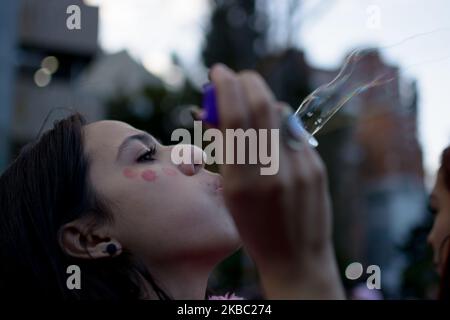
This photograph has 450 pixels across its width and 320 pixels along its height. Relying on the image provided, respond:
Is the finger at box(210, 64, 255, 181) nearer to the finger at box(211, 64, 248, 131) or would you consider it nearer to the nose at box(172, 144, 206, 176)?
the finger at box(211, 64, 248, 131)

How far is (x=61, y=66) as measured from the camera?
32.8 ft

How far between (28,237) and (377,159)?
13.6 metres

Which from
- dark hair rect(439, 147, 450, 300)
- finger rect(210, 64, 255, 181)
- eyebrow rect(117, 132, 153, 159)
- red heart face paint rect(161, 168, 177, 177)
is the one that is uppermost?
finger rect(210, 64, 255, 181)

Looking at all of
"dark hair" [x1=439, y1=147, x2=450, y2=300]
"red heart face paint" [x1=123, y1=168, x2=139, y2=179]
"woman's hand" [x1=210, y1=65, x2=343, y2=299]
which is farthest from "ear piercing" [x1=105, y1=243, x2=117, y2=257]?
"dark hair" [x1=439, y1=147, x2=450, y2=300]

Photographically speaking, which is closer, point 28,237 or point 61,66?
point 28,237

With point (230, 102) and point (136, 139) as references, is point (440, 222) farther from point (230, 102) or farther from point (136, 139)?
point (230, 102)

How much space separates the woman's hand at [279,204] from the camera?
633mm

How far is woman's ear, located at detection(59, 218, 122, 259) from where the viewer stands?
1.24m

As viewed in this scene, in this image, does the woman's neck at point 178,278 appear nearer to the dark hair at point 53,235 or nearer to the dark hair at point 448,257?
the dark hair at point 53,235

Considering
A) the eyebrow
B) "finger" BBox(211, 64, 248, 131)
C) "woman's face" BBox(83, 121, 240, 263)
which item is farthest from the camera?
the eyebrow

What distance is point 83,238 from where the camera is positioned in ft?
4.12

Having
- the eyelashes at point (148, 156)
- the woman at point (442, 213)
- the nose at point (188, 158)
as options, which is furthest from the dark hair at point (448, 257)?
the eyelashes at point (148, 156)
